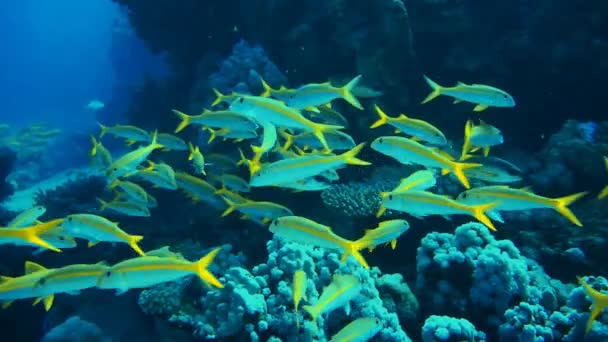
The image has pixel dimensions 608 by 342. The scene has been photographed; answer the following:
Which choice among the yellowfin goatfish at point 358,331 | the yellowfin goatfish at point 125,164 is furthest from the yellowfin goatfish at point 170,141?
the yellowfin goatfish at point 358,331

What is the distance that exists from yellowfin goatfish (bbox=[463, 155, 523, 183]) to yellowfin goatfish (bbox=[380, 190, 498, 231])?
150 centimetres

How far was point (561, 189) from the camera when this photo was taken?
23.5 feet

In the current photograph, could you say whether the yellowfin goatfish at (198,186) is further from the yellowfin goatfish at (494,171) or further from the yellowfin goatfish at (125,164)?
the yellowfin goatfish at (494,171)

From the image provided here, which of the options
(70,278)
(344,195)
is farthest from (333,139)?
(70,278)

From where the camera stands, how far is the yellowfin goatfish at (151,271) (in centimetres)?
291

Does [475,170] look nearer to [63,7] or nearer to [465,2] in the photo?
[465,2]

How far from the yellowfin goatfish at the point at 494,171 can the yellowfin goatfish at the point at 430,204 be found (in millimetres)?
1500

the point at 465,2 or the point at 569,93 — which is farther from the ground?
the point at 465,2

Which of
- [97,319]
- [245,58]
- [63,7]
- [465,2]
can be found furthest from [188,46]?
[63,7]

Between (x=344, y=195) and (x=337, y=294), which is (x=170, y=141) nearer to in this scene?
(x=344, y=195)

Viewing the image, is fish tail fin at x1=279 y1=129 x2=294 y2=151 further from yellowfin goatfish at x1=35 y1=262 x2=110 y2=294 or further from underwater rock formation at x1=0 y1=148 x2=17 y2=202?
underwater rock formation at x1=0 y1=148 x2=17 y2=202

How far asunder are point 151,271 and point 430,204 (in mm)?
2188

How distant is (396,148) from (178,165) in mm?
7474

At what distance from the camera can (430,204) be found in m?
3.30
